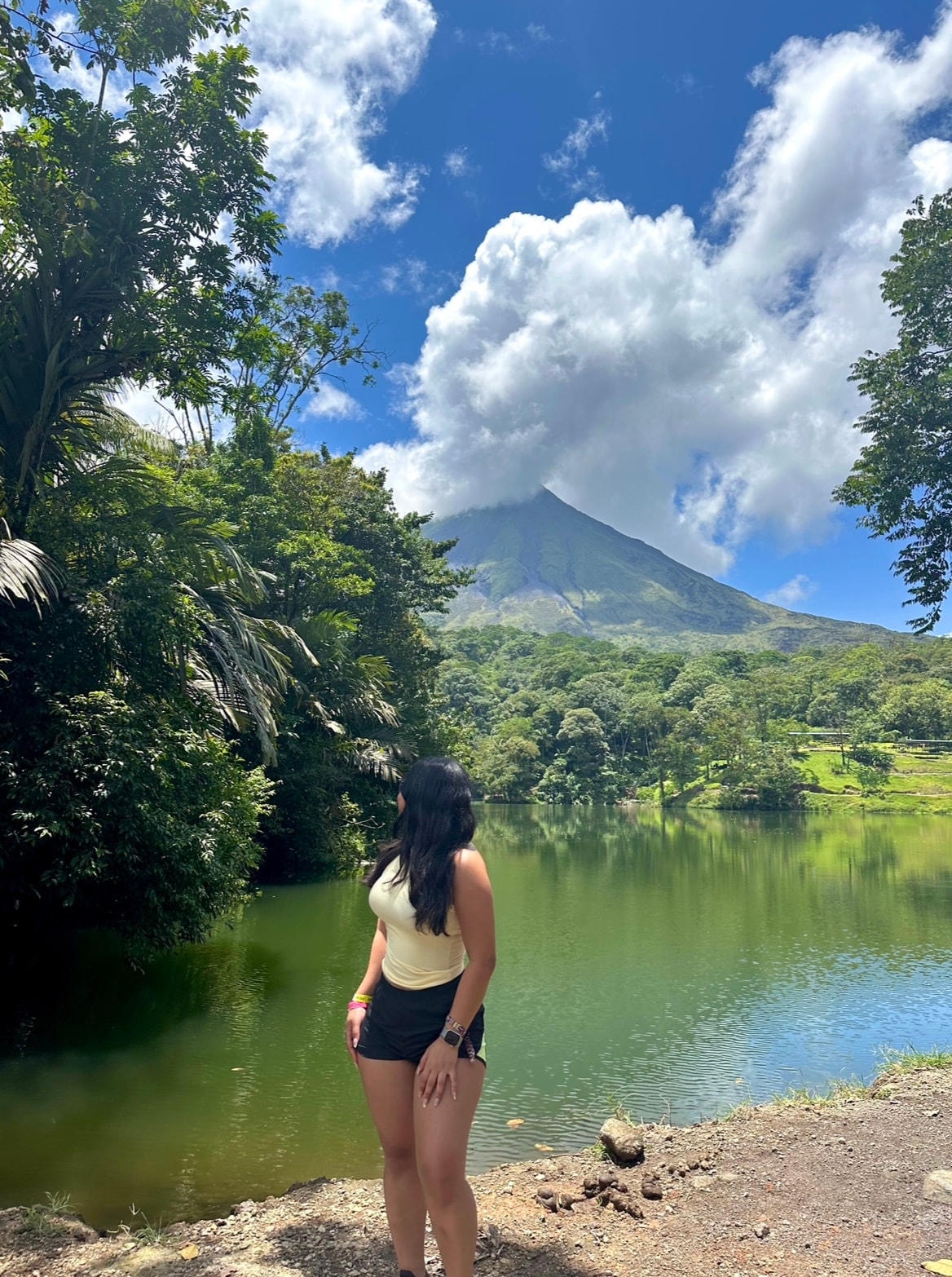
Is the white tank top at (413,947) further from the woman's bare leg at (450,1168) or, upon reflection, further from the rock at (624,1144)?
the rock at (624,1144)

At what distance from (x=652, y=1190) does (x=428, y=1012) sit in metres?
2.12

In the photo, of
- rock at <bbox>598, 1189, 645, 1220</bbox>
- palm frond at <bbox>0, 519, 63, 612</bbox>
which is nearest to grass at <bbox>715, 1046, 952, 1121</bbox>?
rock at <bbox>598, 1189, 645, 1220</bbox>

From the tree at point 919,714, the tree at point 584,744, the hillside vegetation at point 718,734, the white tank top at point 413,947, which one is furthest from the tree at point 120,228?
the tree at point 919,714

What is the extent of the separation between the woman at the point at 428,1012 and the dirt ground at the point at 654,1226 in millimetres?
905

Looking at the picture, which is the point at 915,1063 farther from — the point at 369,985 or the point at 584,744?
the point at 584,744

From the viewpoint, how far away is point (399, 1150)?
2291 millimetres

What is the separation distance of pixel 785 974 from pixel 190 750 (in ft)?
25.3

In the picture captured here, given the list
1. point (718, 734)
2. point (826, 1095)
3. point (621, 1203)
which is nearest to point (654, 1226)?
point (621, 1203)

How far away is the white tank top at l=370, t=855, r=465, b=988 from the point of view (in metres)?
2.22

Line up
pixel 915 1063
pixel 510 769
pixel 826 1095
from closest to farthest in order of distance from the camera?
pixel 915 1063
pixel 826 1095
pixel 510 769

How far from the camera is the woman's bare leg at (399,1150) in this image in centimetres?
223

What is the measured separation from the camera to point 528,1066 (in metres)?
6.66

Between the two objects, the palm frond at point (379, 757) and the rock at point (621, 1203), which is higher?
the palm frond at point (379, 757)

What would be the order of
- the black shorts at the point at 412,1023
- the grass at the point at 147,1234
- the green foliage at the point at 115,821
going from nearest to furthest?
the black shorts at the point at 412,1023 < the grass at the point at 147,1234 < the green foliage at the point at 115,821
